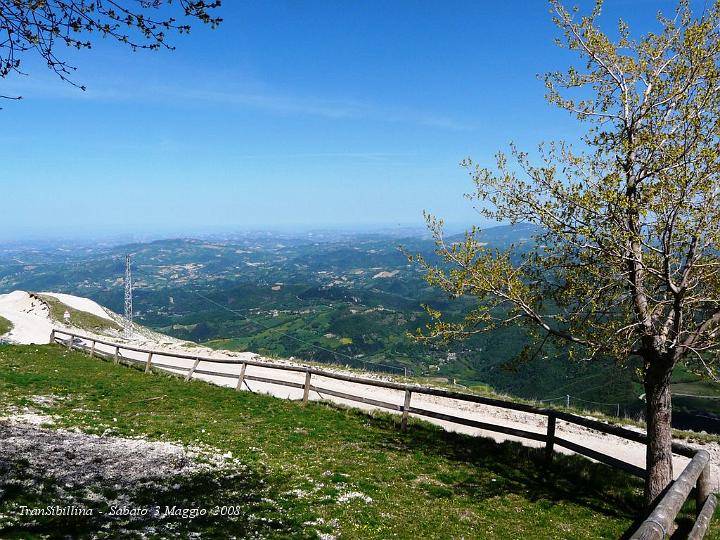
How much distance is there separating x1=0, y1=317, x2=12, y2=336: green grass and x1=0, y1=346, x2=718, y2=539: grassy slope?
39.2 metres

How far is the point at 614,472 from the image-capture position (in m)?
15.3

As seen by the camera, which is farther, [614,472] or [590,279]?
[614,472]

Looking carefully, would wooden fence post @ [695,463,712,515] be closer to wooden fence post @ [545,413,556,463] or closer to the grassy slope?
the grassy slope

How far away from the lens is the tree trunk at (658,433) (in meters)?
11.0

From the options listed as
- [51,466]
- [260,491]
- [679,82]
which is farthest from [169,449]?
[679,82]

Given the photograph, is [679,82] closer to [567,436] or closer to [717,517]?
[717,517]

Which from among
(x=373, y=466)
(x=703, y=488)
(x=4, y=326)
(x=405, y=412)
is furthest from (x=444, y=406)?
(x=4, y=326)

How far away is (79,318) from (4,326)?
1564 centimetres

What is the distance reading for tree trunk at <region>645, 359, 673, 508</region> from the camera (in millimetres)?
10961

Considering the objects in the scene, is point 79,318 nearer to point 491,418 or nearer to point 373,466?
point 491,418

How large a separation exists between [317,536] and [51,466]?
757 centimetres

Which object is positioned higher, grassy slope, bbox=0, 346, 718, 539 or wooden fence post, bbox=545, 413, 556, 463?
wooden fence post, bbox=545, 413, 556, 463

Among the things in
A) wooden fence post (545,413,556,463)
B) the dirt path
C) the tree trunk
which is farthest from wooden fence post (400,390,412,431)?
the tree trunk

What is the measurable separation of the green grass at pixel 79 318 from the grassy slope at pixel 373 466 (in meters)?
51.3
